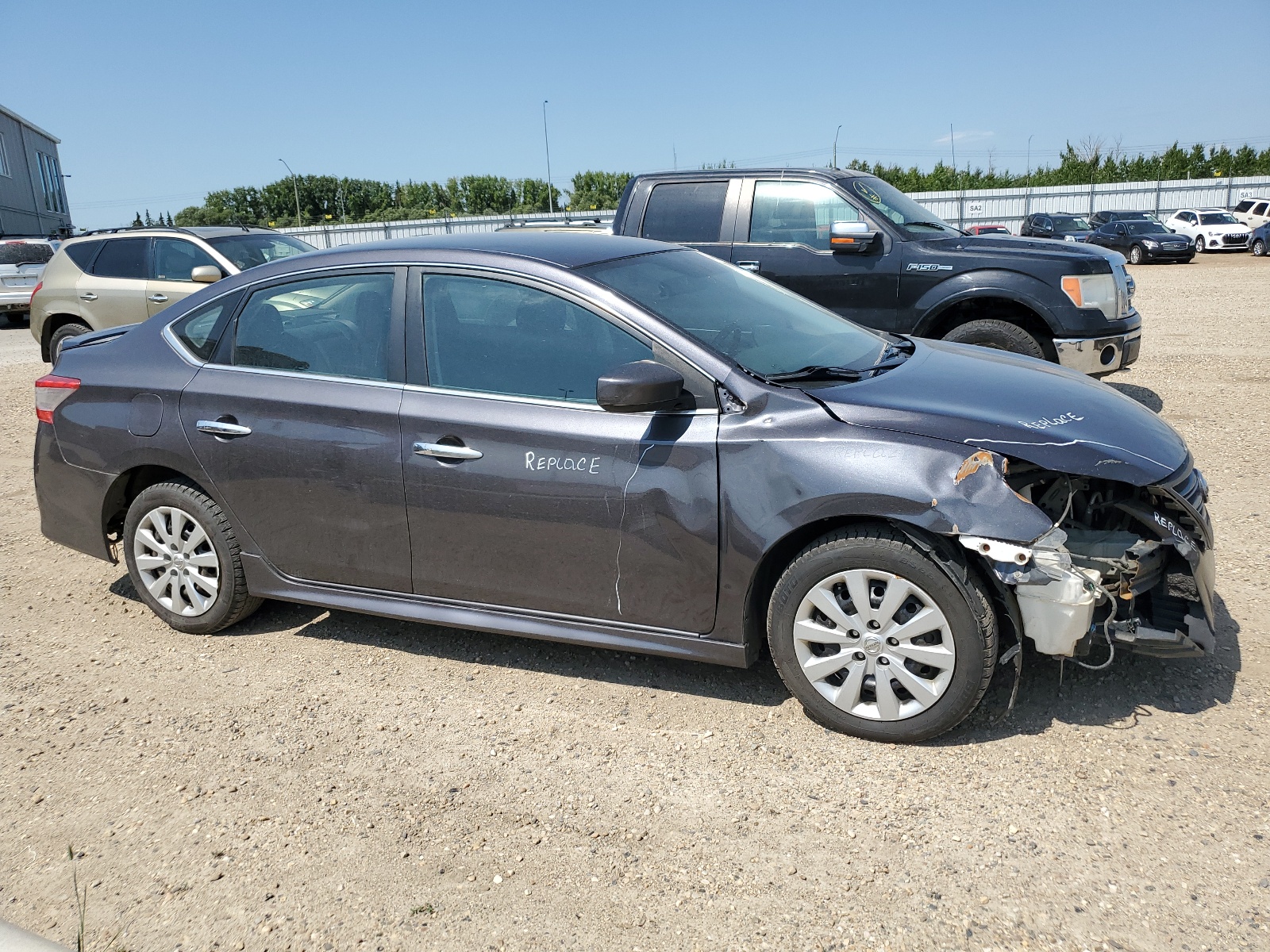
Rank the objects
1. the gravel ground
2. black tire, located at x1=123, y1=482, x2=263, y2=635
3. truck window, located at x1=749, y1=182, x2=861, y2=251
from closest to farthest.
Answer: the gravel ground, black tire, located at x1=123, y1=482, x2=263, y2=635, truck window, located at x1=749, y1=182, x2=861, y2=251

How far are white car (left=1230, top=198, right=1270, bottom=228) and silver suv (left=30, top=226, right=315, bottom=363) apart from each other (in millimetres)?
32499

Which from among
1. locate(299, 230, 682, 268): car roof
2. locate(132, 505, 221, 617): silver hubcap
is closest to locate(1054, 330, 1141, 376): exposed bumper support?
locate(299, 230, 682, 268): car roof

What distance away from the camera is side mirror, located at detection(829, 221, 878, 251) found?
7891 mm

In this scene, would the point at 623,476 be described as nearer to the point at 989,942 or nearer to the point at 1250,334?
the point at 989,942

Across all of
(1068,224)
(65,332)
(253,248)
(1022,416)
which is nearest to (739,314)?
(1022,416)

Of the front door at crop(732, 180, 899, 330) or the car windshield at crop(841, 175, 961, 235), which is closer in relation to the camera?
the front door at crop(732, 180, 899, 330)

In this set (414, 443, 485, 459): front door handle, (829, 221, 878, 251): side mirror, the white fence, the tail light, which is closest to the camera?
(414, 443, 485, 459): front door handle

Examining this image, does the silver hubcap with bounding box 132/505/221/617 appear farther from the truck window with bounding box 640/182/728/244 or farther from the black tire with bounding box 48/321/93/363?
the black tire with bounding box 48/321/93/363

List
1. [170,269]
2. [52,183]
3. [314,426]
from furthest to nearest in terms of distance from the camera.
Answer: [52,183]
[170,269]
[314,426]

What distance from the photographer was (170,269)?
1119cm

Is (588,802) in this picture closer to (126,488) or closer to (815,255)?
(126,488)

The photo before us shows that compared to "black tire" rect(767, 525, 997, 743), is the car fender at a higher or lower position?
higher

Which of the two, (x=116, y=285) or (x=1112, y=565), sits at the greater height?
(x=116, y=285)

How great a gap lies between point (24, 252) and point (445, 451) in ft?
65.2
